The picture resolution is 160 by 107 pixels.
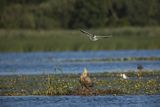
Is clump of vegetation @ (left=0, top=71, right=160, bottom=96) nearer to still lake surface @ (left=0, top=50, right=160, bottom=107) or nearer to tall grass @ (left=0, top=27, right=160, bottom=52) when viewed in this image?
still lake surface @ (left=0, top=50, right=160, bottom=107)

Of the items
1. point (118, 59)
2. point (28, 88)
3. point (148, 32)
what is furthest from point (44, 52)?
point (28, 88)

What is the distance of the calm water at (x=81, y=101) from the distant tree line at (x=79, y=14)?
3980 cm

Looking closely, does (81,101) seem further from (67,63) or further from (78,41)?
(78,41)

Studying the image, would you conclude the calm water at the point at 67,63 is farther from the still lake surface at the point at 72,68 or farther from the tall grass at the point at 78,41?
the tall grass at the point at 78,41

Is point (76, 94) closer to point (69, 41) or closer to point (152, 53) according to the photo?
point (152, 53)

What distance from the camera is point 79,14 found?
66.8 metres

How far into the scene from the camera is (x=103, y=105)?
20703 mm

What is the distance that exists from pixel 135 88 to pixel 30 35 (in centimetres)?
3036

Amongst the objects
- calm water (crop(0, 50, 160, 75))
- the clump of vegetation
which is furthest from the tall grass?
the clump of vegetation

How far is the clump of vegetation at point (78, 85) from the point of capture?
23.5 meters

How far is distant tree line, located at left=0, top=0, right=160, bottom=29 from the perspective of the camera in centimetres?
6384

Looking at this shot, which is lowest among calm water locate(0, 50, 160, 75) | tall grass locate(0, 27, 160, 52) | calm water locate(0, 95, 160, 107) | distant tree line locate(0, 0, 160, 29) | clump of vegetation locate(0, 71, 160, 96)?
calm water locate(0, 95, 160, 107)

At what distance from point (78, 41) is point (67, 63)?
37.2 ft

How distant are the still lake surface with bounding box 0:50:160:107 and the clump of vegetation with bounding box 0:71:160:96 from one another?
2.02 feet
